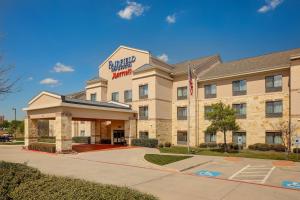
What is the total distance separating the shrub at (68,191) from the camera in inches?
256

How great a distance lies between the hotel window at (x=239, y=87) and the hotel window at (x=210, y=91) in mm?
2680

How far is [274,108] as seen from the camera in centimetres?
2734

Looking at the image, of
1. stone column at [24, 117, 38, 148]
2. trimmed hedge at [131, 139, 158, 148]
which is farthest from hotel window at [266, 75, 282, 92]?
stone column at [24, 117, 38, 148]

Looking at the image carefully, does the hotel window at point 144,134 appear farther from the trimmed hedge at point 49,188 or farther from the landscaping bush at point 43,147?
the trimmed hedge at point 49,188

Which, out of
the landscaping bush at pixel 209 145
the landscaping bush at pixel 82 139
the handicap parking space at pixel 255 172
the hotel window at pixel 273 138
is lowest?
the landscaping bush at pixel 82 139

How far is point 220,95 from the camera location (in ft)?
104

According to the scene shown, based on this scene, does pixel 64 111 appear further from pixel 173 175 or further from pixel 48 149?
pixel 173 175

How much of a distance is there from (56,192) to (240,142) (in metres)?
24.8

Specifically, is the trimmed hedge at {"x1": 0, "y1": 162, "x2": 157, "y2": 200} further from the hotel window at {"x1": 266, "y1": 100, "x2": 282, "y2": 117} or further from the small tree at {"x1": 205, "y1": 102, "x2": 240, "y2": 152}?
the hotel window at {"x1": 266, "y1": 100, "x2": 282, "y2": 117}

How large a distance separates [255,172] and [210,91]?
61.0 feet


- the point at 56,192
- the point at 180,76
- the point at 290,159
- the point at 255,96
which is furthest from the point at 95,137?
the point at 56,192

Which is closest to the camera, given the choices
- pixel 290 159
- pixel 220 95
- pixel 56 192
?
pixel 56 192

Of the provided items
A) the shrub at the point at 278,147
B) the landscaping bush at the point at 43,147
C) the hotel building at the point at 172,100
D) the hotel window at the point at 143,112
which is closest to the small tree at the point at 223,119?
the shrub at the point at 278,147

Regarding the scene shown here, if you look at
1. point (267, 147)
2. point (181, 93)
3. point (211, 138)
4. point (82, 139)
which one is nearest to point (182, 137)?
point (211, 138)
